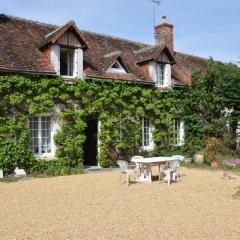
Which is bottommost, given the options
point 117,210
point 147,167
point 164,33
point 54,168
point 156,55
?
point 117,210

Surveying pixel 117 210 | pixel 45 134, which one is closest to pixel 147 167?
pixel 117 210

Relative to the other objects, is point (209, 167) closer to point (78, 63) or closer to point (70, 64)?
point (78, 63)

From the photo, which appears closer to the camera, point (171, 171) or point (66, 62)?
point (171, 171)

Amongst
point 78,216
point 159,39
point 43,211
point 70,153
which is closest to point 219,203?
point 78,216

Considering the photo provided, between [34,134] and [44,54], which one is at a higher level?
[44,54]

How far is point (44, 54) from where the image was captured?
55.5 ft

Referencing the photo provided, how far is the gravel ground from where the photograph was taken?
7.26m

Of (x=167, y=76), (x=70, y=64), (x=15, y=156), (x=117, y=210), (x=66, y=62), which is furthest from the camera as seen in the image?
(x=167, y=76)

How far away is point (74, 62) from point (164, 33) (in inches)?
393

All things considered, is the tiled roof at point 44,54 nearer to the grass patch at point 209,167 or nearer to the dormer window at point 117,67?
the dormer window at point 117,67

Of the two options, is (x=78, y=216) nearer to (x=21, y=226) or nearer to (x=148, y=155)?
(x=21, y=226)

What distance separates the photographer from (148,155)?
773 inches

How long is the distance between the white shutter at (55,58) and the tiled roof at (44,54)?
215 millimetres

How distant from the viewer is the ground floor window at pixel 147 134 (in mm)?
19753
